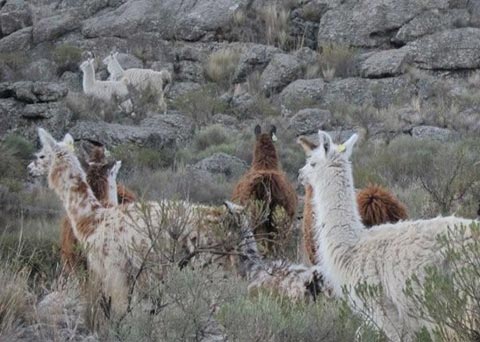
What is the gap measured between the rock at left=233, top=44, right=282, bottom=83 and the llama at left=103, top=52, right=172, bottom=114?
6.61 feet

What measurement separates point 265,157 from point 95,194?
195 centimetres

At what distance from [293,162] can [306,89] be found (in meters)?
7.45

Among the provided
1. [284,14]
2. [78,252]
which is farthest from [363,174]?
[284,14]

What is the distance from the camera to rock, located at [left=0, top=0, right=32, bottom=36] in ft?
112

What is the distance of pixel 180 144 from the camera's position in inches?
870

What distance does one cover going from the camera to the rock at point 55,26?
3294 cm

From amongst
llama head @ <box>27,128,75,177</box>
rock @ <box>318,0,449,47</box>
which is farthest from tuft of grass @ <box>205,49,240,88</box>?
llama head @ <box>27,128,75,177</box>

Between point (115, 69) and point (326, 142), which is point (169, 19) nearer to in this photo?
point (115, 69)

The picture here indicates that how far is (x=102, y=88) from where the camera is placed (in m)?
26.0

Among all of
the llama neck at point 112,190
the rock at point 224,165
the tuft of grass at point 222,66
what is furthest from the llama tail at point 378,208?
the tuft of grass at point 222,66

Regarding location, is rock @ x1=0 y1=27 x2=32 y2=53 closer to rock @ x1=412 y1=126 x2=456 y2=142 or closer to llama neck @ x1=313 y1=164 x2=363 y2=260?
rock @ x1=412 y1=126 x2=456 y2=142

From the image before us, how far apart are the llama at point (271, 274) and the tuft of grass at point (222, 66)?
2164 centimetres

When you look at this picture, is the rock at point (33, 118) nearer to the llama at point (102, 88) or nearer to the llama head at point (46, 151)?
the llama at point (102, 88)

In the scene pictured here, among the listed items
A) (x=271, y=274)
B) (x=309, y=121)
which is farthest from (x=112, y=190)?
(x=309, y=121)
